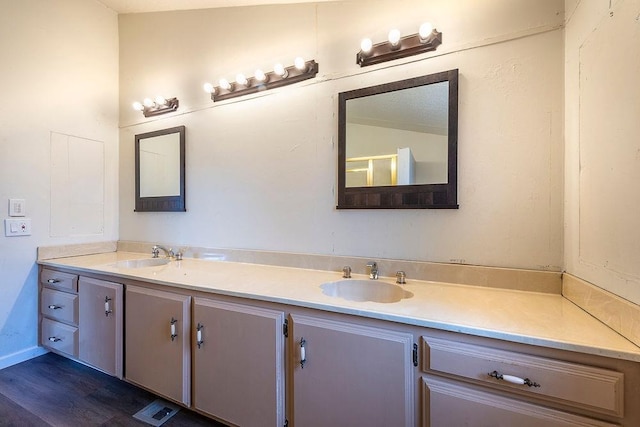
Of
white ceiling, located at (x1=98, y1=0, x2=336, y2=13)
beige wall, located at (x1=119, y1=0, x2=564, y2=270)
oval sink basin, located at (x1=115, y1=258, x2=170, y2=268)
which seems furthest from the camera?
oval sink basin, located at (x1=115, y1=258, x2=170, y2=268)

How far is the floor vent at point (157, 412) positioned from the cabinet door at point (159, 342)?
0.11m

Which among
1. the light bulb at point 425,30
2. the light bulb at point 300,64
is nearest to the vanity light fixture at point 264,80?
the light bulb at point 300,64

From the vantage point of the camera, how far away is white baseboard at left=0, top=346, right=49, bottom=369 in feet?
6.15

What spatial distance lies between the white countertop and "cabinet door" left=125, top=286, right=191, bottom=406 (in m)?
0.11

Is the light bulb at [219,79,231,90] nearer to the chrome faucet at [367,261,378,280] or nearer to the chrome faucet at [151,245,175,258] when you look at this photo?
the chrome faucet at [151,245,175,258]

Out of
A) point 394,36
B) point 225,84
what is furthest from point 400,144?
point 225,84

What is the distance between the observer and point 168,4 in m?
2.13

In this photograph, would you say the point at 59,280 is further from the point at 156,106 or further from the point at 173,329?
the point at 156,106

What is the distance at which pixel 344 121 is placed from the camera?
158cm

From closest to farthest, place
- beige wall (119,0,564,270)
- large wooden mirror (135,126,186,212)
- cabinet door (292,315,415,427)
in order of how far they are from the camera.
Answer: cabinet door (292,315,415,427), beige wall (119,0,564,270), large wooden mirror (135,126,186,212)

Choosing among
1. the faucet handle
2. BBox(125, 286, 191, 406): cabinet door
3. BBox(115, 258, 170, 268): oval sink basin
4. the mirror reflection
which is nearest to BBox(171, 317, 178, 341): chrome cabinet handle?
BBox(125, 286, 191, 406): cabinet door

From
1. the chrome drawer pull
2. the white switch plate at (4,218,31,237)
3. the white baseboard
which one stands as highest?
the white switch plate at (4,218,31,237)

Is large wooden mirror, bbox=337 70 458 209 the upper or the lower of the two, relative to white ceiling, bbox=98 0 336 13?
lower

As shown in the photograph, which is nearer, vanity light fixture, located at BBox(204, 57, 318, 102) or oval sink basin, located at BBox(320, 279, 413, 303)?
oval sink basin, located at BBox(320, 279, 413, 303)
